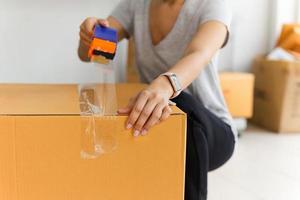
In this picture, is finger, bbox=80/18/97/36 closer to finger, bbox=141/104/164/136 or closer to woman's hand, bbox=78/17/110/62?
woman's hand, bbox=78/17/110/62

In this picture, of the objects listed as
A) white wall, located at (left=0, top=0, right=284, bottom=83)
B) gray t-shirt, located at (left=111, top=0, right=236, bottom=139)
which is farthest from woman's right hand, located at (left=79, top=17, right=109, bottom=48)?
white wall, located at (left=0, top=0, right=284, bottom=83)

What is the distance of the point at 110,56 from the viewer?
0.82 m

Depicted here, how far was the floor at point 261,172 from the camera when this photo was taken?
4.82 feet

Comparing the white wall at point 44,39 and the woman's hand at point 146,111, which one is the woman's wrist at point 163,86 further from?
the white wall at point 44,39

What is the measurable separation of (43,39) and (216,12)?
131cm

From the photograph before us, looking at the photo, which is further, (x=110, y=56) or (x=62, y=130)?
(x=110, y=56)

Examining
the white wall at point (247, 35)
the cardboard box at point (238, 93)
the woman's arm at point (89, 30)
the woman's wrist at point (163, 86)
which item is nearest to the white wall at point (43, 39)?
the cardboard box at point (238, 93)

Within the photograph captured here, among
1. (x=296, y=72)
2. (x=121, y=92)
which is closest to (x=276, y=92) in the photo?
(x=296, y=72)

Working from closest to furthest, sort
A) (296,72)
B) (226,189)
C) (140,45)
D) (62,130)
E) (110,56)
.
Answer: (62,130) < (110,56) < (140,45) < (226,189) < (296,72)

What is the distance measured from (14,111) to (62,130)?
0.25 ft

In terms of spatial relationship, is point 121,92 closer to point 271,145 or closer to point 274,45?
point 271,145

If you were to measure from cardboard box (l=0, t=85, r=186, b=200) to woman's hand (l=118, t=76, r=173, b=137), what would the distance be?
11mm

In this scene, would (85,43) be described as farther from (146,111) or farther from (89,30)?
(146,111)

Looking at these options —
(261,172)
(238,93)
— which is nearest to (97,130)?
(261,172)
